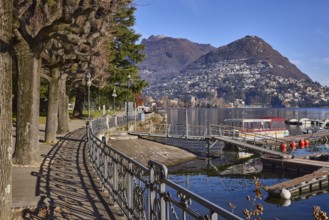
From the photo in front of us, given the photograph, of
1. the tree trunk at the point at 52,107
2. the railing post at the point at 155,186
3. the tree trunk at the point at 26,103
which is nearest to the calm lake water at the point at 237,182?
the tree trunk at the point at 52,107

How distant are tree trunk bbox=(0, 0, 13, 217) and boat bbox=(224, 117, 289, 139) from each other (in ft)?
125

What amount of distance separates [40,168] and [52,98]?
8.55m

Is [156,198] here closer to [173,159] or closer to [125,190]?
[125,190]

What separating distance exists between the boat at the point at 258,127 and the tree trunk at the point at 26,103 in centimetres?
3103

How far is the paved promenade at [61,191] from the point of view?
26.2 ft

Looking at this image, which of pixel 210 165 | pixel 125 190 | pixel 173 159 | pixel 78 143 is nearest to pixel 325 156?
pixel 210 165

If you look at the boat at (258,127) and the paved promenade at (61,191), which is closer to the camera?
the paved promenade at (61,191)

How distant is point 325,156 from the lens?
35.0 metres

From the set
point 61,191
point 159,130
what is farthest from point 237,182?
point 159,130

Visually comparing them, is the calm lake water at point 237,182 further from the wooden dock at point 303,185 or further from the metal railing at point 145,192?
the metal railing at point 145,192

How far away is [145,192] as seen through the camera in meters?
7.00

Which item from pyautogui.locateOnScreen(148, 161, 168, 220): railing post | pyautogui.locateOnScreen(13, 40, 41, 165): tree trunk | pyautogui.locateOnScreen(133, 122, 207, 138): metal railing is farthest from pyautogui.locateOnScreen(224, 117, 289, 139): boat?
pyautogui.locateOnScreen(148, 161, 168, 220): railing post

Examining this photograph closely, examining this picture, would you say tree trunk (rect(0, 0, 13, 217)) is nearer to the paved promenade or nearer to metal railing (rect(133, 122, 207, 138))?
the paved promenade

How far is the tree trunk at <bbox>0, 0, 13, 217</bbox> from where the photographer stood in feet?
19.7
